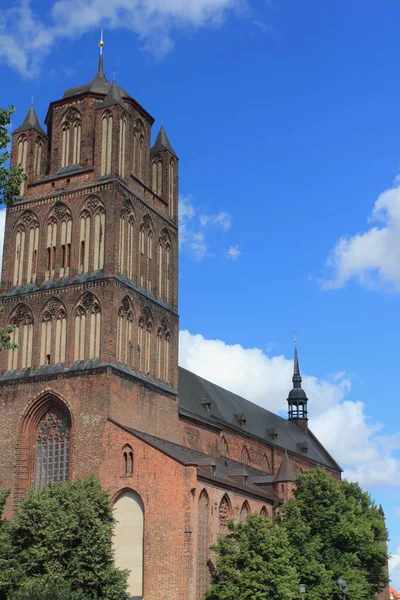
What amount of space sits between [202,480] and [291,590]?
722cm

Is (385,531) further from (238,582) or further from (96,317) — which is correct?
(96,317)

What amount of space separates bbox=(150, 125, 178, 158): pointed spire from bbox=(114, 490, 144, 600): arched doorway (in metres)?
23.5

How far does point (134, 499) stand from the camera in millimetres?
43719

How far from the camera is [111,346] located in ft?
153

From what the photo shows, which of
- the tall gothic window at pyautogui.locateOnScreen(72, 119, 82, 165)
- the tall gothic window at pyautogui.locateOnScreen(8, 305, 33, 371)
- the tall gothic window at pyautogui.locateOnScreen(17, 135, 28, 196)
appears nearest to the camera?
the tall gothic window at pyautogui.locateOnScreen(8, 305, 33, 371)

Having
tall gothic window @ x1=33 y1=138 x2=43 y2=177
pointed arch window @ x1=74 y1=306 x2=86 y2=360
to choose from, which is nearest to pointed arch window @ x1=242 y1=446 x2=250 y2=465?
pointed arch window @ x1=74 y1=306 x2=86 y2=360

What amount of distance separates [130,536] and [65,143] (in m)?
23.8

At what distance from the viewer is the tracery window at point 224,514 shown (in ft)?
156

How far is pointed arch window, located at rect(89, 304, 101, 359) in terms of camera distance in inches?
1844

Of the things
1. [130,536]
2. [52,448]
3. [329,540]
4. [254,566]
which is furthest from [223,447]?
[254,566]

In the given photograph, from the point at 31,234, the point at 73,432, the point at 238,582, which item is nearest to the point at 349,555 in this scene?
the point at 238,582

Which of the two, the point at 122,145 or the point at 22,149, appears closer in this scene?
the point at 122,145

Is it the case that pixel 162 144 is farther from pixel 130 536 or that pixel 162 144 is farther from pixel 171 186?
pixel 130 536

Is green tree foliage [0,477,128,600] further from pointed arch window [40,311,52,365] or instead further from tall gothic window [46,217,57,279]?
tall gothic window [46,217,57,279]
